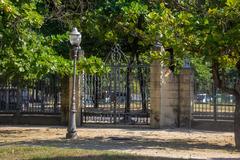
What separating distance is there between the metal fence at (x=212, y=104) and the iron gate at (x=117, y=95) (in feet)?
7.40

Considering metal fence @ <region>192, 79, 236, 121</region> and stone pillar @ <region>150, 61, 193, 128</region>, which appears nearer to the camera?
metal fence @ <region>192, 79, 236, 121</region>

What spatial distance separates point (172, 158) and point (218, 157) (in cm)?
148

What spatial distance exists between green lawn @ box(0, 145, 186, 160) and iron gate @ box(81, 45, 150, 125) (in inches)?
368

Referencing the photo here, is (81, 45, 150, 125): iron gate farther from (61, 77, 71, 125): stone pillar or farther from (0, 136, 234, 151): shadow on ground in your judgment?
(0, 136, 234, 151): shadow on ground

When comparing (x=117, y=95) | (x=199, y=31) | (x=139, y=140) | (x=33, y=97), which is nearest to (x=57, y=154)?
(x=199, y=31)

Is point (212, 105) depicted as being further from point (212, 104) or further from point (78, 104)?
point (78, 104)

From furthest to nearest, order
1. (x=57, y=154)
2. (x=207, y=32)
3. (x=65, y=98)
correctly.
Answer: (x=65, y=98) < (x=207, y=32) < (x=57, y=154)

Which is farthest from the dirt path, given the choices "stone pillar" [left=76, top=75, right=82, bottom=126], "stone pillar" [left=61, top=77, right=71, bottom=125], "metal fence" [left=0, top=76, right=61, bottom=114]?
"metal fence" [left=0, top=76, right=61, bottom=114]

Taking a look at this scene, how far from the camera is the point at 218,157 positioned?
14617 millimetres

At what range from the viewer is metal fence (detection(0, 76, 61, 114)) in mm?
25141

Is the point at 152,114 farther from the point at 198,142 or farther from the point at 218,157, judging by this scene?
the point at 218,157

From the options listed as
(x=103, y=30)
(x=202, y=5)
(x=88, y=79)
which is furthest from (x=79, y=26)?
(x=202, y=5)

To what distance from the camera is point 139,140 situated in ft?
61.7

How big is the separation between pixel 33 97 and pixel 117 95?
13.3 feet
